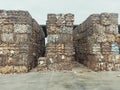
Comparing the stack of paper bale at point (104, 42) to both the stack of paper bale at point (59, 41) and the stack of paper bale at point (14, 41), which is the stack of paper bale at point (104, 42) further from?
the stack of paper bale at point (14, 41)

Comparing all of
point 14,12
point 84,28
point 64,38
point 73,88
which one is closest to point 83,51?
point 84,28

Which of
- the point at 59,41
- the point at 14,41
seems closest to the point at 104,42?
the point at 59,41

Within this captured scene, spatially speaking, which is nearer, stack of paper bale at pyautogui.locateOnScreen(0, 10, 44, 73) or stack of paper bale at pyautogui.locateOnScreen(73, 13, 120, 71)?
stack of paper bale at pyautogui.locateOnScreen(0, 10, 44, 73)

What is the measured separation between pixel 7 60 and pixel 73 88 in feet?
12.4

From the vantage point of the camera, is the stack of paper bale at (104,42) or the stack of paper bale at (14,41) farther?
the stack of paper bale at (104,42)

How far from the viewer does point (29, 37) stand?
9.59 metres

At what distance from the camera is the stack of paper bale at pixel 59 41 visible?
9.82 m

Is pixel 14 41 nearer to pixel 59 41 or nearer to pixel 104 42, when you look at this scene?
pixel 59 41

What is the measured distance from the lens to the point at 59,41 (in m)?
9.90

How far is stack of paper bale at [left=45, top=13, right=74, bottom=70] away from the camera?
32.2ft

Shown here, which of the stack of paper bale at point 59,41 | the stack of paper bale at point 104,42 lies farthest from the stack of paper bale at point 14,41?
the stack of paper bale at point 104,42

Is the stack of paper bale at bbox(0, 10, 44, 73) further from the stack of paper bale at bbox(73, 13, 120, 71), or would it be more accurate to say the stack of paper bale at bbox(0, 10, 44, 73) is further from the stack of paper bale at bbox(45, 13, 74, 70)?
the stack of paper bale at bbox(73, 13, 120, 71)

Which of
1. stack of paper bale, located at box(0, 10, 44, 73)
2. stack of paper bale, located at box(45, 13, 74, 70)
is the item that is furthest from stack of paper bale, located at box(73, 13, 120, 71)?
stack of paper bale, located at box(0, 10, 44, 73)

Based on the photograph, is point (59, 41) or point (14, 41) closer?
point (14, 41)
